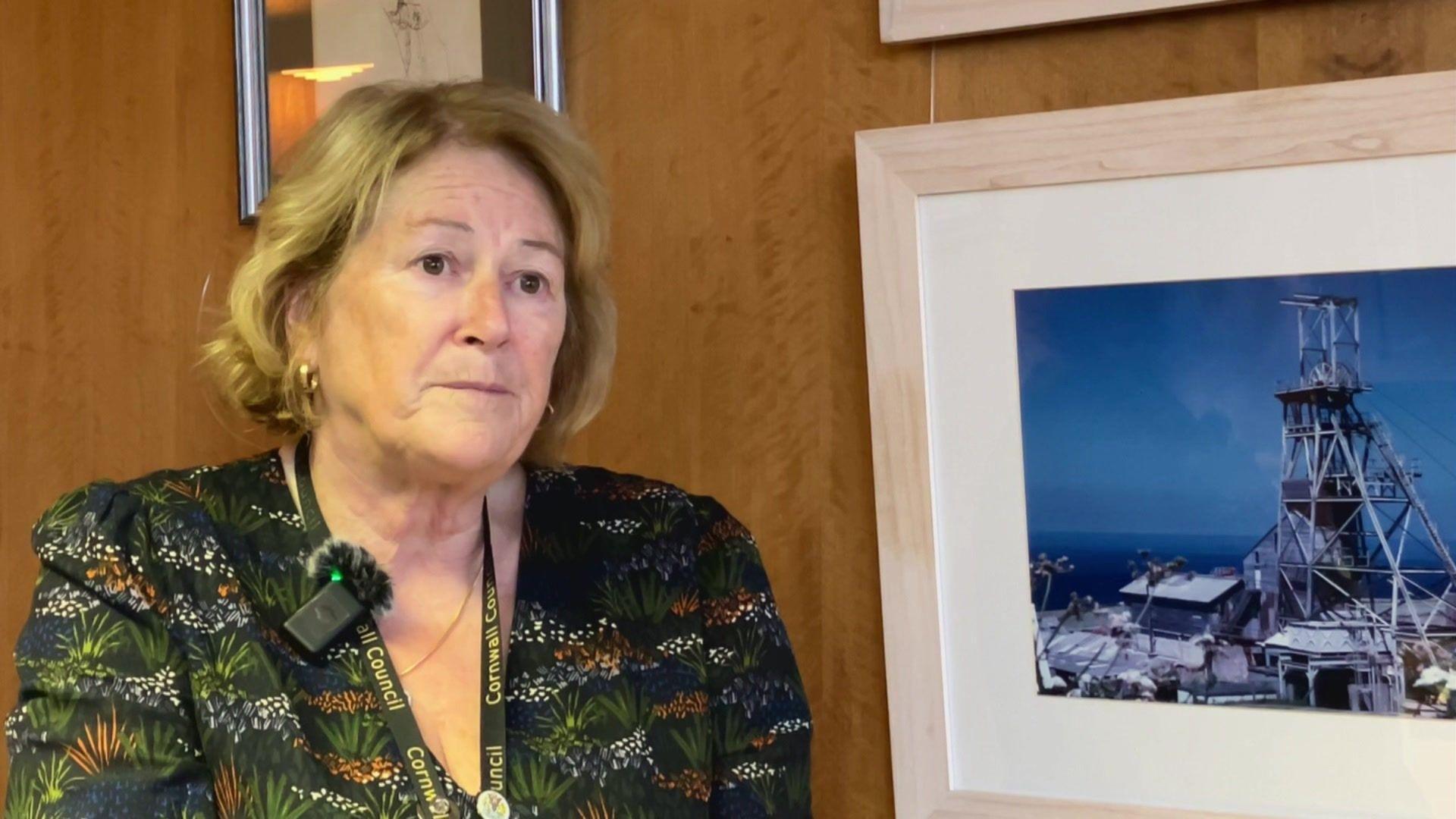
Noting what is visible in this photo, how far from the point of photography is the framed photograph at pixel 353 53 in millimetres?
1544

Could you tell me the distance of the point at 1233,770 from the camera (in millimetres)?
1224

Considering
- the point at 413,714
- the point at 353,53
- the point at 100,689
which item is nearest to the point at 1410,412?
the point at 413,714

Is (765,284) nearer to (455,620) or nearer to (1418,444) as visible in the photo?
(455,620)

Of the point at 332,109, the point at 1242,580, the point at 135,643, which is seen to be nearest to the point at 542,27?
the point at 332,109

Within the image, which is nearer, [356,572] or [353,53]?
[356,572]

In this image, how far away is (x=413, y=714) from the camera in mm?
1194

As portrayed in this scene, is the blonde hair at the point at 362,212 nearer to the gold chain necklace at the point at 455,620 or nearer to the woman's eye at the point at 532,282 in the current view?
the woman's eye at the point at 532,282

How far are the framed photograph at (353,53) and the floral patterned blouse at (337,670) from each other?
456 millimetres

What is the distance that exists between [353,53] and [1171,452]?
3.23 ft

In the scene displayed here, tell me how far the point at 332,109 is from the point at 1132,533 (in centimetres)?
79

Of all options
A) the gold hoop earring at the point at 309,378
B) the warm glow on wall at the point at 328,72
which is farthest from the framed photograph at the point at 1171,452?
the warm glow on wall at the point at 328,72

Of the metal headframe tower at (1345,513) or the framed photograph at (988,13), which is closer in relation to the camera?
the metal headframe tower at (1345,513)

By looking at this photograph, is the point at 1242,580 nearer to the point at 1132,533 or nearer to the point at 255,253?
the point at 1132,533

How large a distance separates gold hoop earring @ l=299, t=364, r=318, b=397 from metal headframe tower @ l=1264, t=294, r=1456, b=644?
81 centimetres
